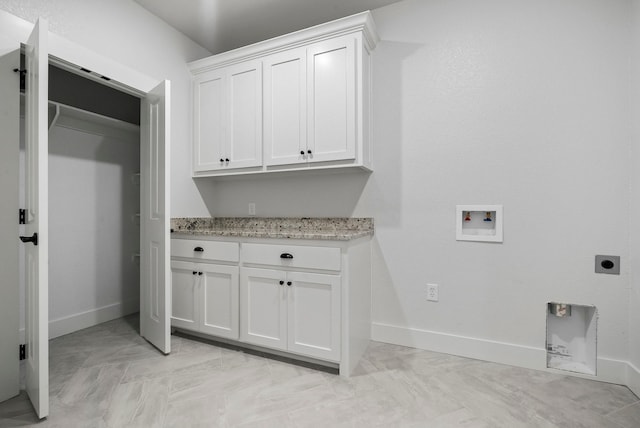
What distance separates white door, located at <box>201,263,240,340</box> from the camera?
229 cm

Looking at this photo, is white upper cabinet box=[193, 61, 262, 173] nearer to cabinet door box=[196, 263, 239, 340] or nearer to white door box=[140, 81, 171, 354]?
white door box=[140, 81, 171, 354]

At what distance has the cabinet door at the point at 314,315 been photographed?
1.97 metres

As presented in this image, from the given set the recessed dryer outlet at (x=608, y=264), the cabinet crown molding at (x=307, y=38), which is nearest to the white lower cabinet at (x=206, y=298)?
the cabinet crown molding at (x=307, y=38)

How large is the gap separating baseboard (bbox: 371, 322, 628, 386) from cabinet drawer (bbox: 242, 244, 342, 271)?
90cm

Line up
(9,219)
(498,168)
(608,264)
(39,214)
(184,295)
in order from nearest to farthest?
(39,214)
(9,219)
(608,264)
(498,168)
(184,295)

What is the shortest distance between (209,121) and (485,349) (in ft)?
9.66

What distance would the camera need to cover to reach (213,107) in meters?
2.84

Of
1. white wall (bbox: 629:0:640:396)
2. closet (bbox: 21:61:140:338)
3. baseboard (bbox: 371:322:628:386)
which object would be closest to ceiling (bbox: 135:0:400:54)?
closet (bbox: 21:61:140:338)

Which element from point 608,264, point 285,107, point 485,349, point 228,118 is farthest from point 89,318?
point 608,264

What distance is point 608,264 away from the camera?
191cm

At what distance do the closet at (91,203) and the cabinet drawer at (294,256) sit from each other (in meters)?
1.77

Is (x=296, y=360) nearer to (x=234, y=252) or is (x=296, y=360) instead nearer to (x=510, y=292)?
(x=234, y=252)

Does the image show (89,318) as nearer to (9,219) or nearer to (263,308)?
(9,219)

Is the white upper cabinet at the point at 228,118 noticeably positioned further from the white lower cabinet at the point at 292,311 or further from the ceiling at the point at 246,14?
the white lower cabinet at the point at 292,311
